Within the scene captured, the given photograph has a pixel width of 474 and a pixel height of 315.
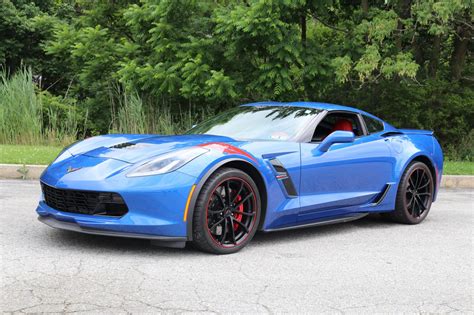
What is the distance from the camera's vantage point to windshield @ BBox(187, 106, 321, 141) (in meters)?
5.99

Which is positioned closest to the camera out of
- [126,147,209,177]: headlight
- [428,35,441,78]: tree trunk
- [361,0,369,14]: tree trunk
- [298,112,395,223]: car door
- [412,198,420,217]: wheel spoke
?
[126,147,209,177]: headlight

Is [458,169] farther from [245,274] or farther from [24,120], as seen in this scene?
[24,120]

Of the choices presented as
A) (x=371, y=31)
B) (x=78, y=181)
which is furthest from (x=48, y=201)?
(x=371, y=31)

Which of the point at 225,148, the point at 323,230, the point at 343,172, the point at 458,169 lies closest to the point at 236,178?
the point at 225,148

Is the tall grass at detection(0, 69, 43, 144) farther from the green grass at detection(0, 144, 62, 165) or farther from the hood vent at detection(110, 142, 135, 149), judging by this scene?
the hood vent at detection(110, 142, 135, 149)

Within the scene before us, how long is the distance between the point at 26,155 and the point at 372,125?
6.28 metres

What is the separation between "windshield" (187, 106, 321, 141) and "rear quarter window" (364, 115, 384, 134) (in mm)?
813

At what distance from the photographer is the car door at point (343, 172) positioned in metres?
5.78

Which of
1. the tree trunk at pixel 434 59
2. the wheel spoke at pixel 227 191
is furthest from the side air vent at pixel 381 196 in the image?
the tree trunk at pixel 434 59

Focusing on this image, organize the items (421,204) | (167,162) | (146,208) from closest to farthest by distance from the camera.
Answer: (146,208), (167,162), (421,204)

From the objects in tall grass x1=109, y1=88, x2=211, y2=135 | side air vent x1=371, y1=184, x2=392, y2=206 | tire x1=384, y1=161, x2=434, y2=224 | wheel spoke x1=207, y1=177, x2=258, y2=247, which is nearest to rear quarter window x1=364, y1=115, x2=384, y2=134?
tire x1=384, y1=161, x2=434, y2=224

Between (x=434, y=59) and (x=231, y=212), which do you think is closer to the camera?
(x=231, y=212)

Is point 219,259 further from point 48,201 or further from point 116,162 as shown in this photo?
point 48,201

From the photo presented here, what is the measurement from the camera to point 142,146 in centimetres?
540
